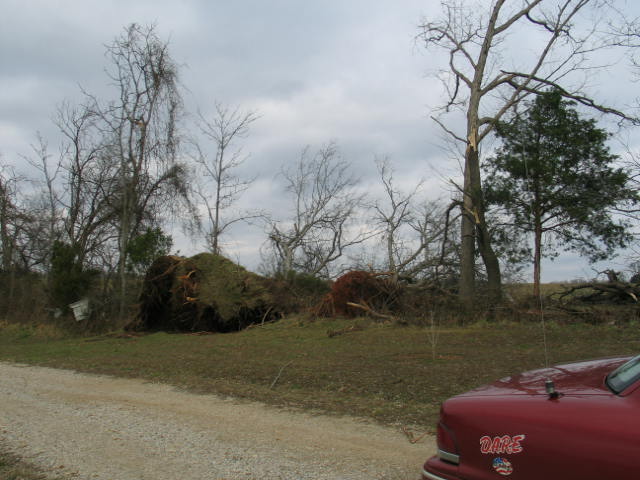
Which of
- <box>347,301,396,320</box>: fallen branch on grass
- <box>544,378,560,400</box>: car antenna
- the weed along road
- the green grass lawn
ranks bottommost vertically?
the weed along road

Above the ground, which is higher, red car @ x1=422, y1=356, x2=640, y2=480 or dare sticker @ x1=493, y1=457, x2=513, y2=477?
red car @ x1=422, y1=356, x2=640, y2=480

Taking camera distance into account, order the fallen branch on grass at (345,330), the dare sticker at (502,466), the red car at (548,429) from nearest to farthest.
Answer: the red car at (548,429) → the dare sticker at (502,466) → the fallen branch on grass at (345,330)

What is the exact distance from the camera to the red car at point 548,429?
2.61 metres

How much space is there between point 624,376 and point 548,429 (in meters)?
0.64

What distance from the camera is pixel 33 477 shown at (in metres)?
5.13

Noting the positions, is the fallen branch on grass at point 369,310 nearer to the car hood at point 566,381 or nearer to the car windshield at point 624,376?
the car hood at point 566,381

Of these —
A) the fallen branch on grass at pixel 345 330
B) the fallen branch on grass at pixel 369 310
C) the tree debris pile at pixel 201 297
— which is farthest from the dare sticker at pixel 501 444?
the tree debris pile at pixel 201 297

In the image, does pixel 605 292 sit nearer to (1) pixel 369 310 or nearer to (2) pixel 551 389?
(1) pixel 369 310

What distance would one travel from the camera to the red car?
2.61 meters

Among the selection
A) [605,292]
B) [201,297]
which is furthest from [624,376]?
[201,297]

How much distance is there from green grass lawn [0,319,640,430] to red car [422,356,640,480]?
333 centimetres

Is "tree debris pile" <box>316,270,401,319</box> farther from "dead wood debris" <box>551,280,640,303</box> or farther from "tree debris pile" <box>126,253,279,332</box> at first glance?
"dead wood debris" <box>551,280,640,303</box>

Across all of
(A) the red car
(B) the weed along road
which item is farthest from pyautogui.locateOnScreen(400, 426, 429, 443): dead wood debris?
(A) the red car

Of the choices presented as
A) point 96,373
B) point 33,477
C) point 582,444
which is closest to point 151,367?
point 96,373
